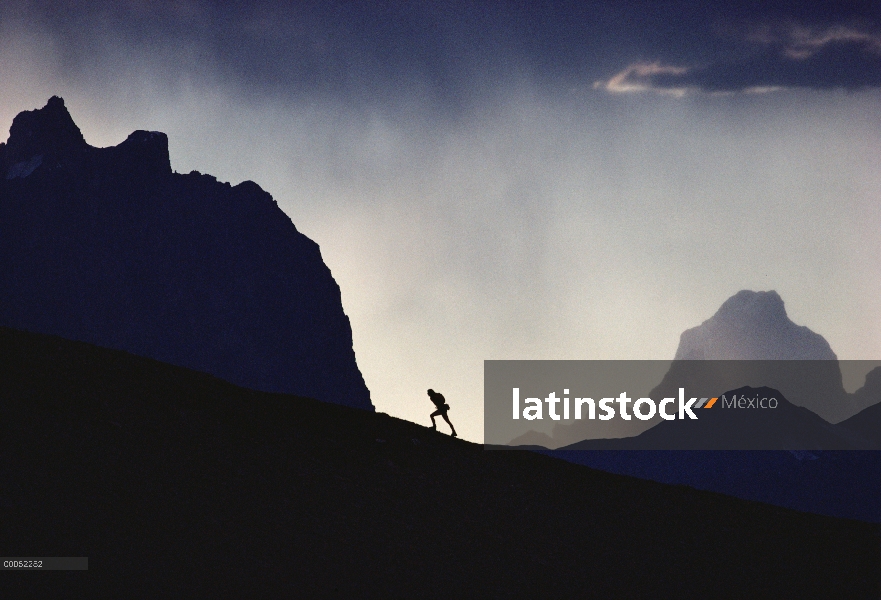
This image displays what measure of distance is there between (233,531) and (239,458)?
470 cm

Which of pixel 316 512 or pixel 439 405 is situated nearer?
pixel 316 512

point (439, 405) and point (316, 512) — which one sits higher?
point (439, 405)

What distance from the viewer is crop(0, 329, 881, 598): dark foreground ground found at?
17438 mm

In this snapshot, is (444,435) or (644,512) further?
(444,435)

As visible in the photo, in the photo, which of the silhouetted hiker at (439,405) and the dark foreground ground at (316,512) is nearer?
the dark foreground ground at (316,512)

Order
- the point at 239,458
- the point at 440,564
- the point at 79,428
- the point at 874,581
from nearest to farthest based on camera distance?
the point at 440,564 < the point at 79,428 < the point at 239,458 < the point at 874,581

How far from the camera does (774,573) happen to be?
81.8 feet

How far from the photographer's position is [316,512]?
21500 mm

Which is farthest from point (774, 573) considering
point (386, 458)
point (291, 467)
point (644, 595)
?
point (291, 467)

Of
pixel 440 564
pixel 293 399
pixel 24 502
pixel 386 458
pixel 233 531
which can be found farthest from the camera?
pixel 293 399

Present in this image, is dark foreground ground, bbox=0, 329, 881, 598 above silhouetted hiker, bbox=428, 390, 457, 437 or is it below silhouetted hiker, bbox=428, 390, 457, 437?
below

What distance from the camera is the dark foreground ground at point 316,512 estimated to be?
57.2 ft

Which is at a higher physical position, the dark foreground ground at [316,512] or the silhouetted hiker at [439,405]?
the silhouetted hiker at [439,405]

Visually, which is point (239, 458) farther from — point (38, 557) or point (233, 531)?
point (38, 557)
